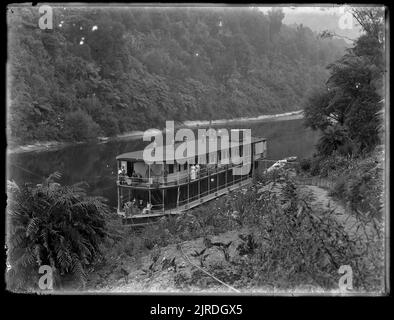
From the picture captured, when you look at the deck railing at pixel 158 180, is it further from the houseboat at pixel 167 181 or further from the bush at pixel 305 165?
the bush at pixel 305 165

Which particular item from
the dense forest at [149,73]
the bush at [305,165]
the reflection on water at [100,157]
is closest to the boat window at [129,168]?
the reflection on water at [100,157]

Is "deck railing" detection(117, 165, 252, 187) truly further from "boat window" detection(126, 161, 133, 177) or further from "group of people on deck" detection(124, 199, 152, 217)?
"group of people on deck" detection(124, 199, 152, 217)

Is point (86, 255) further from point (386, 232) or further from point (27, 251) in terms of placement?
point (386, 232)

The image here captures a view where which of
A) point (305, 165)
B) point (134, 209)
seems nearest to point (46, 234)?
point (305, 165)

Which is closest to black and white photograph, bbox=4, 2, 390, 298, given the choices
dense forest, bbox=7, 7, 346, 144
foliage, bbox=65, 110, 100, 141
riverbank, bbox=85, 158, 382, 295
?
riverbank, bbox=85, 158, 382, 295

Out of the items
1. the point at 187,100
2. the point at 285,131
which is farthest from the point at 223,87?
the point at 285,131
